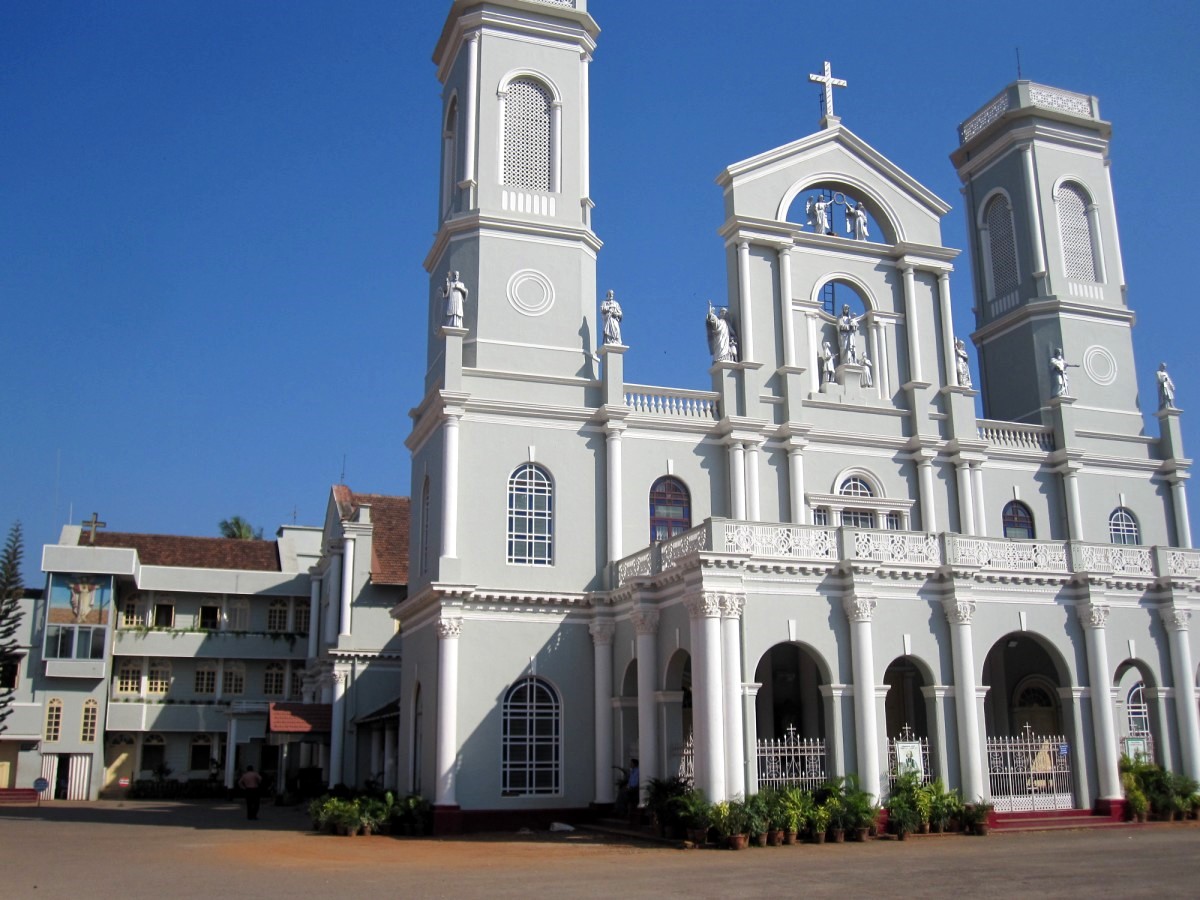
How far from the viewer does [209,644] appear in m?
48.2

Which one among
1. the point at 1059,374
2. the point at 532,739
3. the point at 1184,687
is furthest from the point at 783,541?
the point at 1059,374

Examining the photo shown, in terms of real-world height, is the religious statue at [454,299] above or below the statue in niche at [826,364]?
above

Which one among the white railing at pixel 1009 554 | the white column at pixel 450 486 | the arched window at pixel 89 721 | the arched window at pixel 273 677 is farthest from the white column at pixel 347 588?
the white railing at pixel 1009 554

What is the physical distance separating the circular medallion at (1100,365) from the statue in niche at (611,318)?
1398 centimetres

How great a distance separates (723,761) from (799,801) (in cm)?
156

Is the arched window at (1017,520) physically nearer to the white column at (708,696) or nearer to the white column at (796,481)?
the white column at (796,481)

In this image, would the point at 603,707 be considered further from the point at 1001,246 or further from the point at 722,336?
the point at 1001,246

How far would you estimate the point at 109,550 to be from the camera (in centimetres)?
4538

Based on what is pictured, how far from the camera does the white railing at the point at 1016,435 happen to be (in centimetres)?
3045

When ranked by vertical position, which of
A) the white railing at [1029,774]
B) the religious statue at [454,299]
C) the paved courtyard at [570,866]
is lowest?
the paved courtyard at [570,866]

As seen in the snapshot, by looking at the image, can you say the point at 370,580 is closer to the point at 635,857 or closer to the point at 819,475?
the point at 819,475

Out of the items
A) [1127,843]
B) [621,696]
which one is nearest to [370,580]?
[621,696]

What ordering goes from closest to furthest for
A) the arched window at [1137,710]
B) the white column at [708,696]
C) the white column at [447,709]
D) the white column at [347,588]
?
1. the white column at [708,696]
2. the white column at [447,709]
3. the arched window at [1137,710]
4. the white column at [347,588]

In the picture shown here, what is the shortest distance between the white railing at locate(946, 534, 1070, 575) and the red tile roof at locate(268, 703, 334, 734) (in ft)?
76.1
